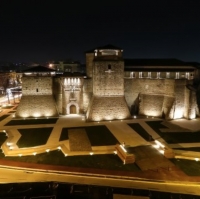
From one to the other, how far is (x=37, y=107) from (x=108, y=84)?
12626 millimetres

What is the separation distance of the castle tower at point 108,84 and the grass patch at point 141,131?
3.74 metres

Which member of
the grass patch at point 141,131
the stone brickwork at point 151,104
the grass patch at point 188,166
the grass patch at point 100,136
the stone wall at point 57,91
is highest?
the stone wall at point 57,91

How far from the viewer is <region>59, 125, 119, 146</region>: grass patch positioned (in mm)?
22953

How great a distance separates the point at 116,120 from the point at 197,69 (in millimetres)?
18614

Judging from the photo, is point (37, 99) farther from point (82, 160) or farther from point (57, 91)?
point (82, 160)

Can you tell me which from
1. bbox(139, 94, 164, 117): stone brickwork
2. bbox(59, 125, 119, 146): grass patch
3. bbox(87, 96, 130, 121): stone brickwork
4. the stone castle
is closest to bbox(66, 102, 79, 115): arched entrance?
the stone castle

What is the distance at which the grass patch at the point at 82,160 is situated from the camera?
17578 mm

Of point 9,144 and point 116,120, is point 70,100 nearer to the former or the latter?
point 116,120

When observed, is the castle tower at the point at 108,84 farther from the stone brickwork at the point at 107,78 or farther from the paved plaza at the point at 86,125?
the paved plaza at the point at 86,125

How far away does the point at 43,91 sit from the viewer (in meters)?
34.8

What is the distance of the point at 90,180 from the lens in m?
15.4

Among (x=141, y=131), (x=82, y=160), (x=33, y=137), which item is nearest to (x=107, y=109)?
(x=141, y=131)

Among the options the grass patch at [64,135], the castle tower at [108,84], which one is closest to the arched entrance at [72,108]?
the castle tower at [108,84]

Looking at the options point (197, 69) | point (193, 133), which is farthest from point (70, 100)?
point (197, 69)
